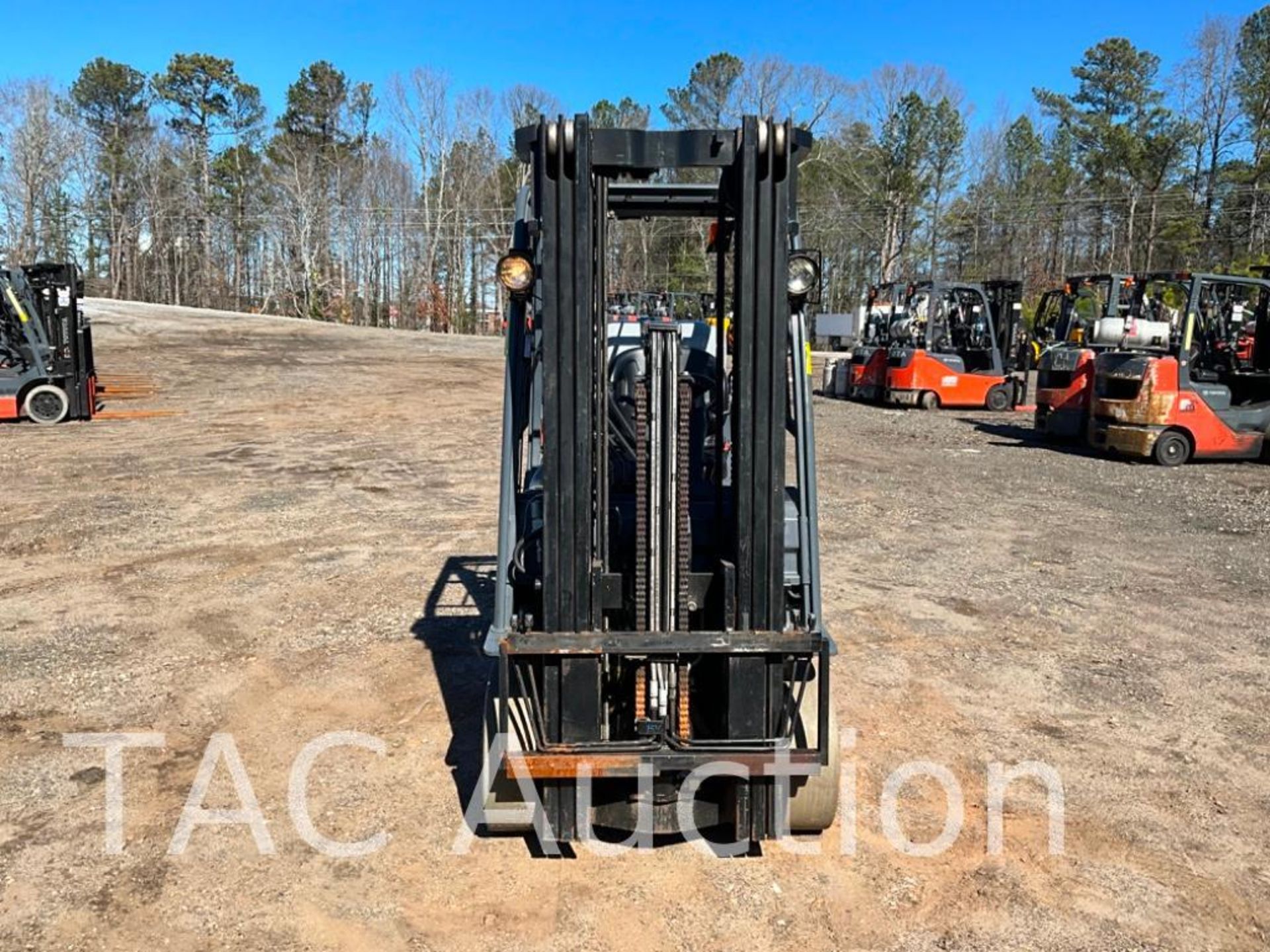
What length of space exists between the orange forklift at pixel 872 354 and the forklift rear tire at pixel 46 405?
16317mm

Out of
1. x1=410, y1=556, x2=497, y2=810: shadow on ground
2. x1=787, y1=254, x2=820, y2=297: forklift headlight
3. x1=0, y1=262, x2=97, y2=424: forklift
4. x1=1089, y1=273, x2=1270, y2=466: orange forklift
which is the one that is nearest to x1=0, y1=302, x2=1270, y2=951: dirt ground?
x1=410, y1=556, x2=497, y2=810: shadow on ground

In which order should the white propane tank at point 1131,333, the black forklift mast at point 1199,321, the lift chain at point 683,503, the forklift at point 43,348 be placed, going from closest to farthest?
the lift chain at point 683,503
the black forklift mast at point 1199,321
the white propane tank at point 1131,333
the forklift at point 43,348

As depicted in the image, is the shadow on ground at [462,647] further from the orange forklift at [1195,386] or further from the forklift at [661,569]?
the orange forklift at [1195,386]

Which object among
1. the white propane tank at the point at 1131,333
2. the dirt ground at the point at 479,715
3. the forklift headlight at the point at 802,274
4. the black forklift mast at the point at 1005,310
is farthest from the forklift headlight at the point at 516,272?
the black forklift mast at the point at 1005,310

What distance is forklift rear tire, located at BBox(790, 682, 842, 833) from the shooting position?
4.03m

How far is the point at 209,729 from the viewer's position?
534 cm

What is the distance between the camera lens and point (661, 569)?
3814 millimetres

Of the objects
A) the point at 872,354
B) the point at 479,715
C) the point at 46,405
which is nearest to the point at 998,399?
the point at 872,354

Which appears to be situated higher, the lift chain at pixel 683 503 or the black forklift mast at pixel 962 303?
the black forklift mast at pixel 962 303

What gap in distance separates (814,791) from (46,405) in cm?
1819

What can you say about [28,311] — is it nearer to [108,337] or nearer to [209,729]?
[209,729]

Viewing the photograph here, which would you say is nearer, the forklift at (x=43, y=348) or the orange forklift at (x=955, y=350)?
the forklift at (x=43, y=348)

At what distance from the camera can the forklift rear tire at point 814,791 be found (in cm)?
403

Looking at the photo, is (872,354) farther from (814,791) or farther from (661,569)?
(661,569)
